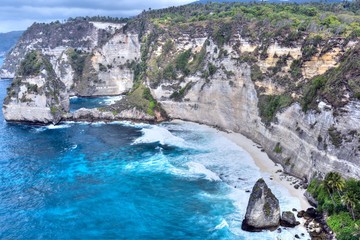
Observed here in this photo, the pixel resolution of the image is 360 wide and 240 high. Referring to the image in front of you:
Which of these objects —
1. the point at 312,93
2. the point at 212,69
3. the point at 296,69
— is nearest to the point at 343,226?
the point at 312,93

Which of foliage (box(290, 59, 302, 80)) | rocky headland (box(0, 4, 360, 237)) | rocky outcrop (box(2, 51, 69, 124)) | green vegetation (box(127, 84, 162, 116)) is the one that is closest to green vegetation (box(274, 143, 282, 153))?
rocky headland (box(0, 4, 360, 237))

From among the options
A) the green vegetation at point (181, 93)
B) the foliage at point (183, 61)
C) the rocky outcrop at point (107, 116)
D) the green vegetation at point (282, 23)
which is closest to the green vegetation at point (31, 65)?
the rocky outcrop at point (107, 116)

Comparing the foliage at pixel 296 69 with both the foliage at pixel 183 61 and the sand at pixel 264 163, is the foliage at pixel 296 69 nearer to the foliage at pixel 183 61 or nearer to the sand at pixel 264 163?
the sand at pixel 264 163

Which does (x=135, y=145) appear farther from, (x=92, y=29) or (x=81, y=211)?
(x=92, y=29)

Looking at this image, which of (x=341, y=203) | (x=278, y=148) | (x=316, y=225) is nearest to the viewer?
(x=316, y=225)

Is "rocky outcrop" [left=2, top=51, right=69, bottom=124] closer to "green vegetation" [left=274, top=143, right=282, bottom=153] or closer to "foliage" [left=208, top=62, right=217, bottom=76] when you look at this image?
"foliage" [left=208, top=62, right=217, bottom=76]

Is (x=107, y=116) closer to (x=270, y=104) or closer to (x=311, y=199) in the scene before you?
(x=270, y=104)
